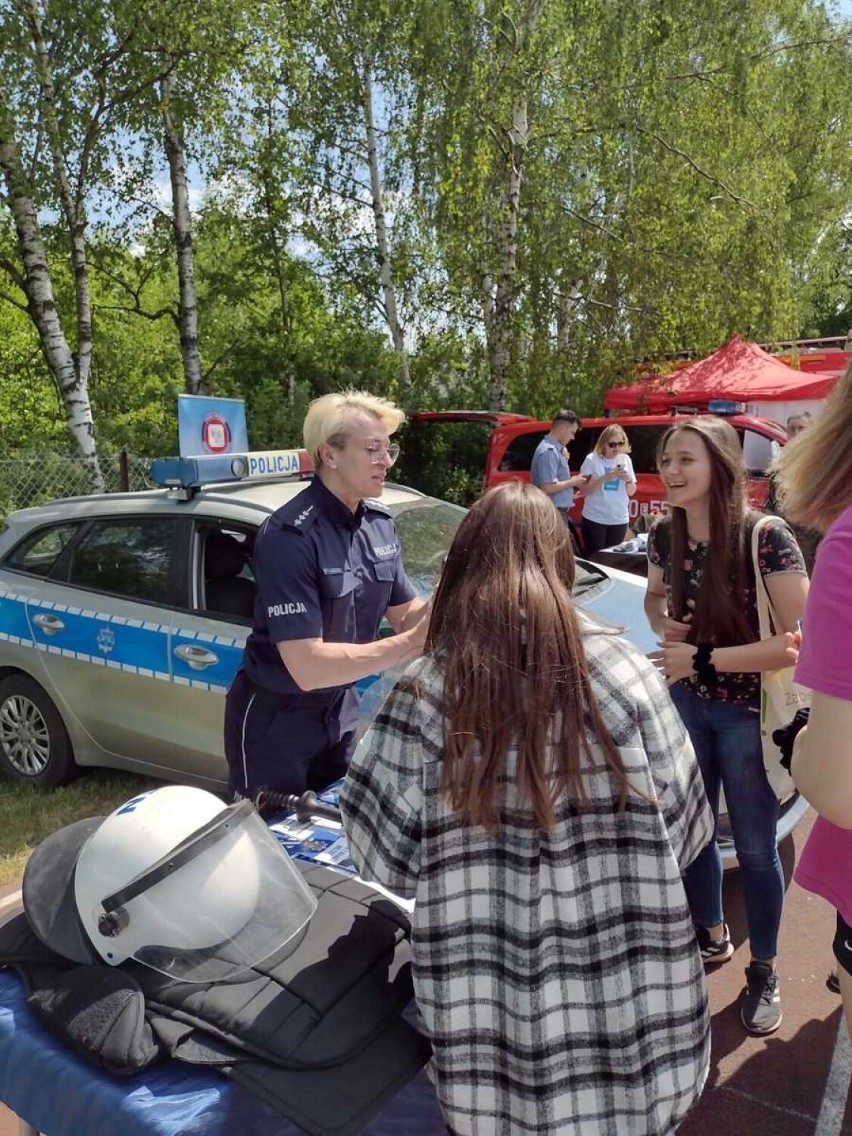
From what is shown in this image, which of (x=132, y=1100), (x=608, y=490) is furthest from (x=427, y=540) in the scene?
(x=608, y=490)

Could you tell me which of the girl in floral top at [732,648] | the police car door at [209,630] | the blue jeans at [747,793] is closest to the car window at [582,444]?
the police car door at [209,630]

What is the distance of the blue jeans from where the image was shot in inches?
98.6

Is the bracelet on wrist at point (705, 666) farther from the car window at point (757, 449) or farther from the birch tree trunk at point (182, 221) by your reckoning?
the birch tree trunk at point (182, 221)

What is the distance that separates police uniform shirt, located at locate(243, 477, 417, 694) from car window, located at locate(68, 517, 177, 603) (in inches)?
64.0

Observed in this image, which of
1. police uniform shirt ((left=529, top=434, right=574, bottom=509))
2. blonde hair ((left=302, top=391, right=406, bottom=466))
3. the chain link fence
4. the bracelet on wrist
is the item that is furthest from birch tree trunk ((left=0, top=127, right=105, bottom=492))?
the bracelet on wrist

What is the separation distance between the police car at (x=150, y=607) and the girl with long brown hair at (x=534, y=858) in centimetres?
221

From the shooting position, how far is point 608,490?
27.2 feet

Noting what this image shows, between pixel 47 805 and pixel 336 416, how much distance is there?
9.59 ft

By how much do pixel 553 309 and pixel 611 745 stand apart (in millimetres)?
12295

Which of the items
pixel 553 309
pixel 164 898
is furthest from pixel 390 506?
pixel 553 309

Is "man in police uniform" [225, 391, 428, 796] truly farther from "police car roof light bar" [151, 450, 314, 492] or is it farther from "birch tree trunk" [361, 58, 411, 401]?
"birch tree trunk" [361, 58, 411, 401]

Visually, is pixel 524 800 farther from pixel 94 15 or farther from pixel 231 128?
pixel 231 128

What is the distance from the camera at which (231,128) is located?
11.7 meters

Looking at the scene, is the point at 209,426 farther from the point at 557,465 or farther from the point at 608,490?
the point at 608,490
